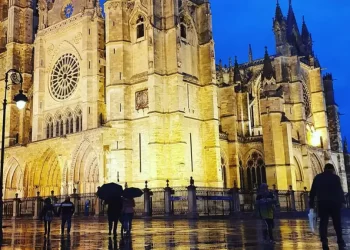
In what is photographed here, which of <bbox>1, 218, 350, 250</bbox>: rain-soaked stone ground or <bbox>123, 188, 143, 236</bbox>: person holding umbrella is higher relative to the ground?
<bbox>123, 188, 143, 236</bbox>: person holding umbrella

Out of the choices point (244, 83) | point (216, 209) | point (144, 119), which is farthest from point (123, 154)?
point (244, 83)

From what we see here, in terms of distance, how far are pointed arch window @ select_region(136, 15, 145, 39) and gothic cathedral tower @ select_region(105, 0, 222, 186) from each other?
6cm

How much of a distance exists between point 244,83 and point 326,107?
9.84m

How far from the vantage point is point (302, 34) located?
46.6 meters

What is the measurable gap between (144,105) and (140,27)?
5.30m

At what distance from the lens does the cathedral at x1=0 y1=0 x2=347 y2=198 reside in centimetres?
2564

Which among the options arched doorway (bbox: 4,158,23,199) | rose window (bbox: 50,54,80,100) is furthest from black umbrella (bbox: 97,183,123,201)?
arched doorway (bbox: 4,158,23,199)

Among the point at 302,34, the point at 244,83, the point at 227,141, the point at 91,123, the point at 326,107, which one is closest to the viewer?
the point at 91,123

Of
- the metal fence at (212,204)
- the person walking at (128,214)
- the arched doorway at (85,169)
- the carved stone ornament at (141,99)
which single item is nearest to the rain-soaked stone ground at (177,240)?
the person walking at (128,214)

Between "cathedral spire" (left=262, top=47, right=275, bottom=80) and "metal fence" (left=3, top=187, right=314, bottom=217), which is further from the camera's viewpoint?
"cathedral spire" (left=262, top=47, right=275, bottom=80)

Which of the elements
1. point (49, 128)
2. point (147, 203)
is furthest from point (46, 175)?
point (147, 203)

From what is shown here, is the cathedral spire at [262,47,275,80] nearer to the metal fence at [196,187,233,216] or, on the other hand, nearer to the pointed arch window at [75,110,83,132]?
the metal fence at [196,187,233,216]

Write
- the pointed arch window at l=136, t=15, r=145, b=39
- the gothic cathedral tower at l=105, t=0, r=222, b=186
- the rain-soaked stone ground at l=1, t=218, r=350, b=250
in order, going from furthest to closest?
the pointed arch window at l=136, t=15, r=145, b=39 → the gothic cathedral tower at l=105, t=0, r=222, b=186 → the rain-soaked stone ground at l=1, t=218, r=350, b=250

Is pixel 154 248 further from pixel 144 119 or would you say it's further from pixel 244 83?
pixel 244 83
